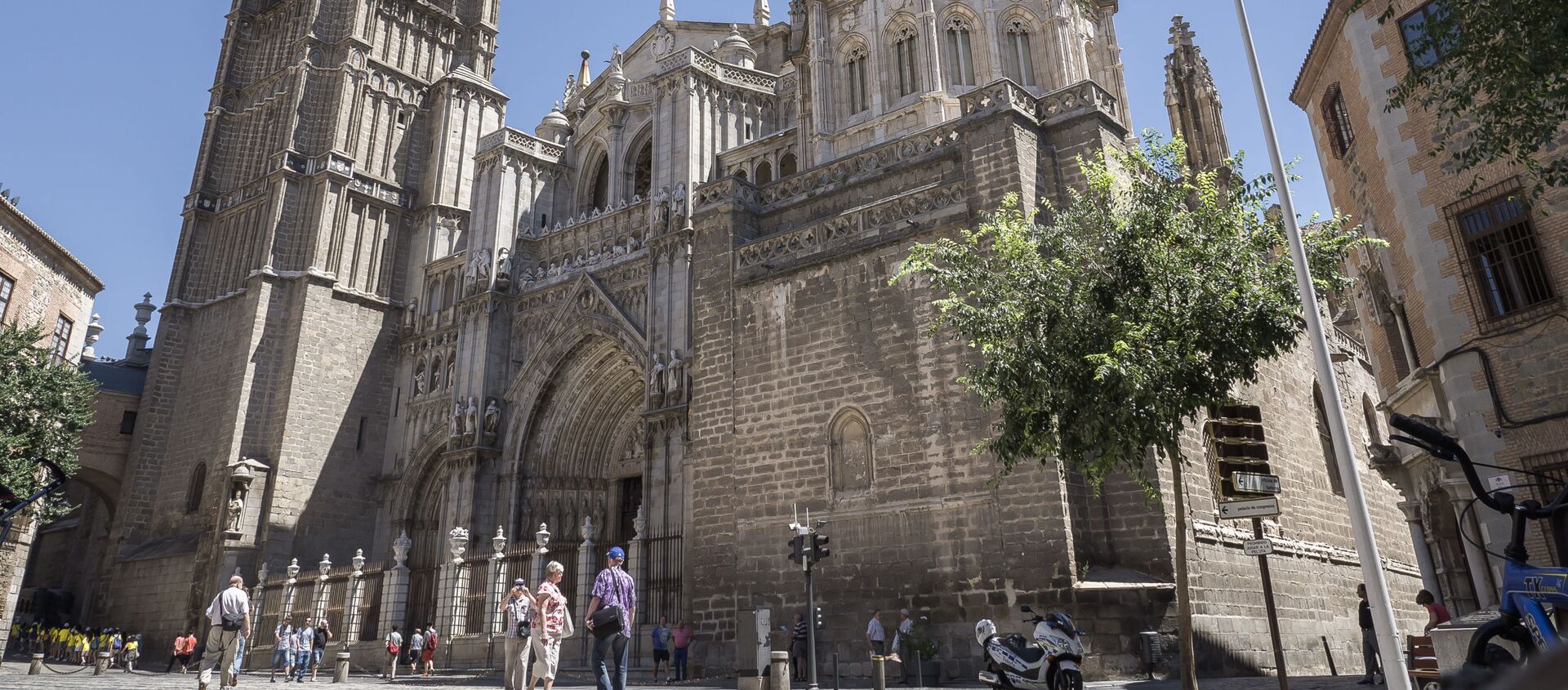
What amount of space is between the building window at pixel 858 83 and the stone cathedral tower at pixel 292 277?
1598 cm

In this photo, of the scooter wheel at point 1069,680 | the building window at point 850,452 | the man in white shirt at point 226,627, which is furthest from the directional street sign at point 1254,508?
the man in white shirt at point 226,627

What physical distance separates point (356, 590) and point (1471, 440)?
22.3m

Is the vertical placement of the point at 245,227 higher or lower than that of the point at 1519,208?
higher

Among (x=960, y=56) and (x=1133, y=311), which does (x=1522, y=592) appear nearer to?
(x=1133, y=311)

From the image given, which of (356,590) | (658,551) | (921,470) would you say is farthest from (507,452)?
(921,470)

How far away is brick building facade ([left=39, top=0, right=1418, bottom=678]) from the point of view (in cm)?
1553

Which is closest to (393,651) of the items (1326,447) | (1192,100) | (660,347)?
(660,347)

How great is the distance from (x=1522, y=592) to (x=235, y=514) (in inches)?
1143

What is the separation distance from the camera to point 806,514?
54.4 feet

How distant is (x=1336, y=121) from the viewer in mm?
17031

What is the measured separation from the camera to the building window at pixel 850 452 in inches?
647

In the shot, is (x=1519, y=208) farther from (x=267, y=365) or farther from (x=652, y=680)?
(x=267, y=365)

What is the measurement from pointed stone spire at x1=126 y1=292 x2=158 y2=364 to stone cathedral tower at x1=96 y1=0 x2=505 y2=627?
17.3ft

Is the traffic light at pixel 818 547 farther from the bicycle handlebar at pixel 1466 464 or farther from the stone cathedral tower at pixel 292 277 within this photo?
the stone cathedral tower at pixel 292 277
